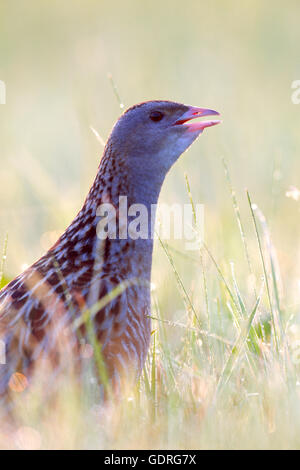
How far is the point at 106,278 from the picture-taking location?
4.20m

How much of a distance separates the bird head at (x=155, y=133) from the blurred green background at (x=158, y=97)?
0.61 meters

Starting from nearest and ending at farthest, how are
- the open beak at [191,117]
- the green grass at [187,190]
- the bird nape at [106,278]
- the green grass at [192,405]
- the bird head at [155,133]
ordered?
the green grass at [192,405] < the green grass at [187,190] < the bird nape at [106,278] < the bird head at [155,133] < the open beak at [191,117]

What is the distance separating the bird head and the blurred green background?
615 millimetres

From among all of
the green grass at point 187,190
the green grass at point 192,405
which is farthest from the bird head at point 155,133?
the green grass at point 192,405

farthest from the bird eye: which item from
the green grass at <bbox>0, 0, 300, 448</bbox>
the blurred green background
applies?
the blurred green background

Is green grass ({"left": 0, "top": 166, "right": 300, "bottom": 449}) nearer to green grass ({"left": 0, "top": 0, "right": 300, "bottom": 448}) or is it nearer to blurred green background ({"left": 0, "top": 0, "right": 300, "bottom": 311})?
green grass ({"left": 0, "top": 0, "right": 300, "bottom": 448})

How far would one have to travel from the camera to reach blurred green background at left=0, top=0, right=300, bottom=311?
7.39 m

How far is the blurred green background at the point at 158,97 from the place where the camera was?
7387 mm

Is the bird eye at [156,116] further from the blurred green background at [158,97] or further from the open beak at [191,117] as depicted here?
the blurred green background at [158,97]

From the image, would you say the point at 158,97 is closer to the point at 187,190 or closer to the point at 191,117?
the point at 187,190

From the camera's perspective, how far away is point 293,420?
3.56 metres

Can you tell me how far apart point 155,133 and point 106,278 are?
1075mm

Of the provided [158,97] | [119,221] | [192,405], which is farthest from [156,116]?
[158,97]

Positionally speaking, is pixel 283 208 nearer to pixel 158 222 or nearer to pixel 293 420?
pixel 158 222
